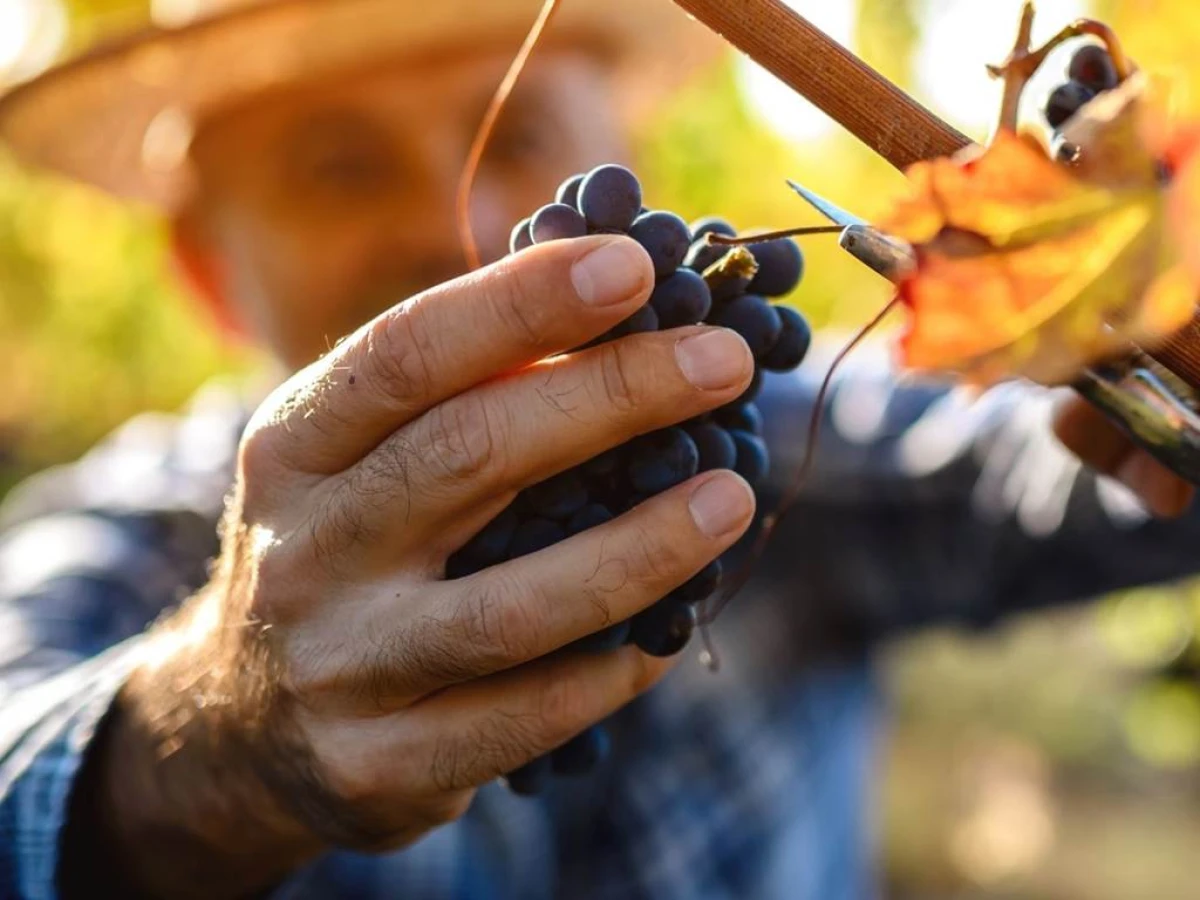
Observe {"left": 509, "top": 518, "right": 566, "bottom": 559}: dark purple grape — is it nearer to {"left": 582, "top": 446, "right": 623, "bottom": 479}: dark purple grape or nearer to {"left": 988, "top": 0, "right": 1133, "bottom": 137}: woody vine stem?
{"left": 582, "top": 446, "right": 623, "bottom": 479}: dark purple grape

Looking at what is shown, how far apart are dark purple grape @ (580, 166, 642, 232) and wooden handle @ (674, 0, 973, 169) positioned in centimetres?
12

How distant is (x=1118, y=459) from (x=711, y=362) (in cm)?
41

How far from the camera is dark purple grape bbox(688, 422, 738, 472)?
654 millimetres

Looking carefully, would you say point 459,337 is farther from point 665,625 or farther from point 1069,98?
point 1069,98

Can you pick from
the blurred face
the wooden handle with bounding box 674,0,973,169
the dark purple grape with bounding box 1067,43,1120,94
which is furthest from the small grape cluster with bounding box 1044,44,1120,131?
the blurred face

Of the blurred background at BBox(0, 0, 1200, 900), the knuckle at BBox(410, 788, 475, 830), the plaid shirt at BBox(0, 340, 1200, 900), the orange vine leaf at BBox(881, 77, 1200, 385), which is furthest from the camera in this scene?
the blurred background at BBox(0, 0, 1200, 900)

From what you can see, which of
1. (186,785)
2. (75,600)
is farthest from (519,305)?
(75,600)

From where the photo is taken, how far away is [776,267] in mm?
669

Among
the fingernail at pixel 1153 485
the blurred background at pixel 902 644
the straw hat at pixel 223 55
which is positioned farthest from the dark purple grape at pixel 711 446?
the blurred background at pixel 902 644

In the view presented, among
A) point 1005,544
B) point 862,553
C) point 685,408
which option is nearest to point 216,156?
point 862,553

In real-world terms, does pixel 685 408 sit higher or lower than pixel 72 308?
higher

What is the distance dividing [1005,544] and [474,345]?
1413 millimetres

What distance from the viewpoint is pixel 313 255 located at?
1852 millimetres

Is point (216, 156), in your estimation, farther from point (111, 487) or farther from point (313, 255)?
point (111, 487)
